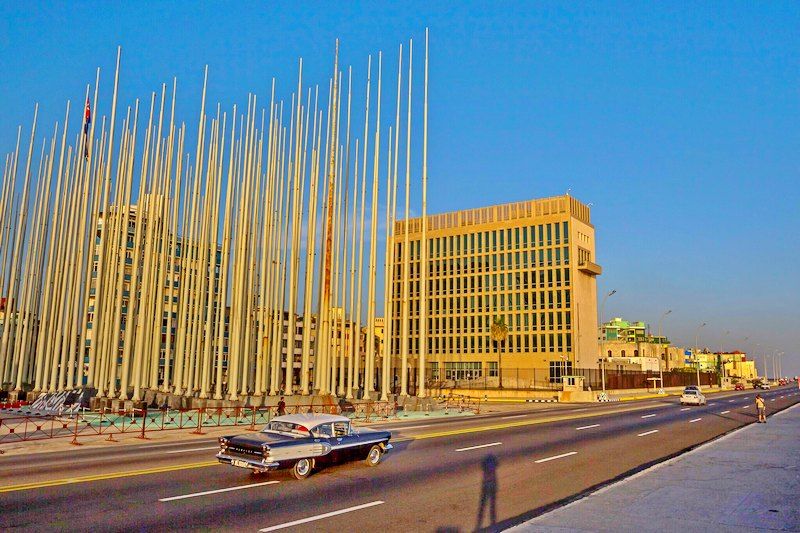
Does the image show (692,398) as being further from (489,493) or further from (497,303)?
(497,303)

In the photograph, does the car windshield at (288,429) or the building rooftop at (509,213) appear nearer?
the car windshield at (288,429)

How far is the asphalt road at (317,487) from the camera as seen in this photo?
10633 millimetres

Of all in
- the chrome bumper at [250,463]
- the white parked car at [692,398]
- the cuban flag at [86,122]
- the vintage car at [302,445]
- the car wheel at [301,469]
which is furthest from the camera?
the white parked car at [692,398]

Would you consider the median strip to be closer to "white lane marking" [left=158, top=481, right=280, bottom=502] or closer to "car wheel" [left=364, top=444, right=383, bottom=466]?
"white lane marking" [left=158, top=481, right=280, bottom=502]

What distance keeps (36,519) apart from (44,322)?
44.0 metres

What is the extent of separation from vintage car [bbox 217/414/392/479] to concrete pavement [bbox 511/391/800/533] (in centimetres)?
638

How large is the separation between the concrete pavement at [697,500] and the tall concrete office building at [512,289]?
8441cm

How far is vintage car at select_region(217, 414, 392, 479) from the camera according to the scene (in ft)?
46.7

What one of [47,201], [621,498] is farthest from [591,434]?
[47,201]

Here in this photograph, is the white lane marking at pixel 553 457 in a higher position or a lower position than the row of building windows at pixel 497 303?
lower

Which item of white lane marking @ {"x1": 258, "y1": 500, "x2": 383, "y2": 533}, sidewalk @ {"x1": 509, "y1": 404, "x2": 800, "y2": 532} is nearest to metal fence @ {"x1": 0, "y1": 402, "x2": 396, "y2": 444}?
white lane marking @ {"x1": 258, "y1": 500, "x2": 383, "y2": 533}

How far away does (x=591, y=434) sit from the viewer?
2752 centimetres

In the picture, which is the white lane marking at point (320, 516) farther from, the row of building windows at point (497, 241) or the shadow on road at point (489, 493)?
the row of building windows at point (497, 241)

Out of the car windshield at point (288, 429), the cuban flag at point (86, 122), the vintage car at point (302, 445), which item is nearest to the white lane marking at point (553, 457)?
the vintage car at point (302, 445)
